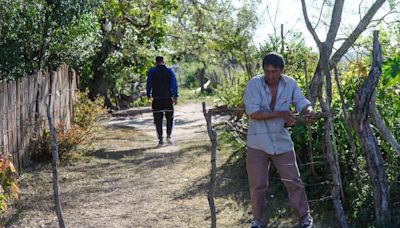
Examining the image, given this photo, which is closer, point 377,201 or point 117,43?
point 377,201

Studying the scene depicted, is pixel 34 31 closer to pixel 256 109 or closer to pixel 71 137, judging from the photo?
pixel 71 137

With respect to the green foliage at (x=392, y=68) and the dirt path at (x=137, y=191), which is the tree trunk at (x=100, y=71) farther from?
the green foliage at (x=392, y=68)

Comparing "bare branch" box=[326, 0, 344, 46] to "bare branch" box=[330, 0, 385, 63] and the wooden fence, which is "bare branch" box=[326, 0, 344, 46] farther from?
the wooden fence

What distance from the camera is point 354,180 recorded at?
5.63 metres

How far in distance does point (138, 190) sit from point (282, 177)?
9.87 ft

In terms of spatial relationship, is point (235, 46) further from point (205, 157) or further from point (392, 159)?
point (392, 159)

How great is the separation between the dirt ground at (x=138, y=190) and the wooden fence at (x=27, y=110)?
0.44 meters

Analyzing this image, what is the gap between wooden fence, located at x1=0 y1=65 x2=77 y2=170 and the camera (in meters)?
7.21

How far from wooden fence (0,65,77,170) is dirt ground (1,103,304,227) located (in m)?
0.44

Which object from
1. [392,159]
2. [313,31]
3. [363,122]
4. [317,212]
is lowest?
[317,212]

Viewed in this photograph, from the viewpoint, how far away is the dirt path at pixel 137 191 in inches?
246

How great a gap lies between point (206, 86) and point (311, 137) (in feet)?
83.7

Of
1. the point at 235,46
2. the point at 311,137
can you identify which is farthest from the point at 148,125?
the point at 311,137

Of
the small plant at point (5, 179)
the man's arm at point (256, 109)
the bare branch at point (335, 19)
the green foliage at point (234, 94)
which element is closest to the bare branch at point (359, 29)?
the bare branch at point (335, 19)
